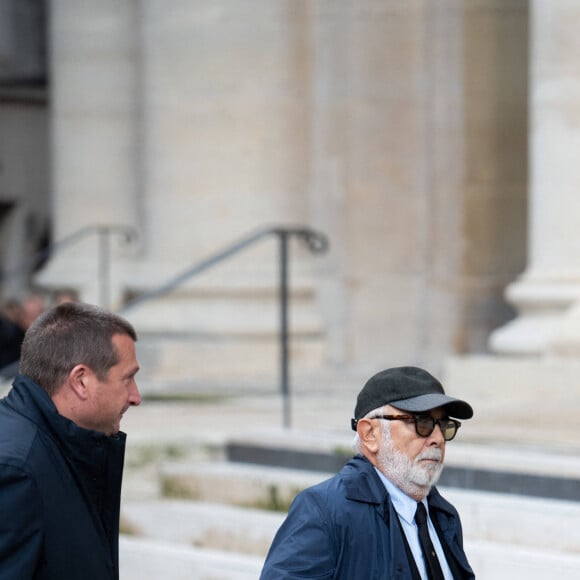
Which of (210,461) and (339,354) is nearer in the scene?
(210,461)

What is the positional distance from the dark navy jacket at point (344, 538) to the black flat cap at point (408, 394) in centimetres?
16

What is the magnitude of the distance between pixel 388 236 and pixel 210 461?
4.06 m

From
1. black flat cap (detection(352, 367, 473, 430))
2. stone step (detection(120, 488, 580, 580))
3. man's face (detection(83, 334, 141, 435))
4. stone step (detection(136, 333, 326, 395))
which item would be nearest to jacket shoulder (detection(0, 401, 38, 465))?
man's face (detection(83, 334, 141, 435))

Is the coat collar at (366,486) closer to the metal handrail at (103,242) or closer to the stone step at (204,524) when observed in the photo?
the stone step at (204,524)

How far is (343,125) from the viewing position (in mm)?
10930

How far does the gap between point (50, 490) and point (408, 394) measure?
2.52 ft

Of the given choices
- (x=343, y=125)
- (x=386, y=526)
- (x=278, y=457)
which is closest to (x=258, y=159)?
(x=343, y=125)

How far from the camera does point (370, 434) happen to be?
3.05 meters

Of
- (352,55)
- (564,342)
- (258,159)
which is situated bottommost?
(564,342)

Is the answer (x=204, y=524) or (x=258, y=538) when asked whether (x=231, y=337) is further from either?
(x=258, y=538)

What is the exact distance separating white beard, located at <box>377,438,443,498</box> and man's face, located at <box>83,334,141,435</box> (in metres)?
0.56

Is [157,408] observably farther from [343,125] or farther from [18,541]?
[18,541]

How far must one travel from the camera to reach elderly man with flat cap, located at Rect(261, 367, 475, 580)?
2.91 meters

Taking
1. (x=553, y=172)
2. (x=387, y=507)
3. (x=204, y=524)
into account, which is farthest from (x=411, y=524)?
(x=553, y=172)
